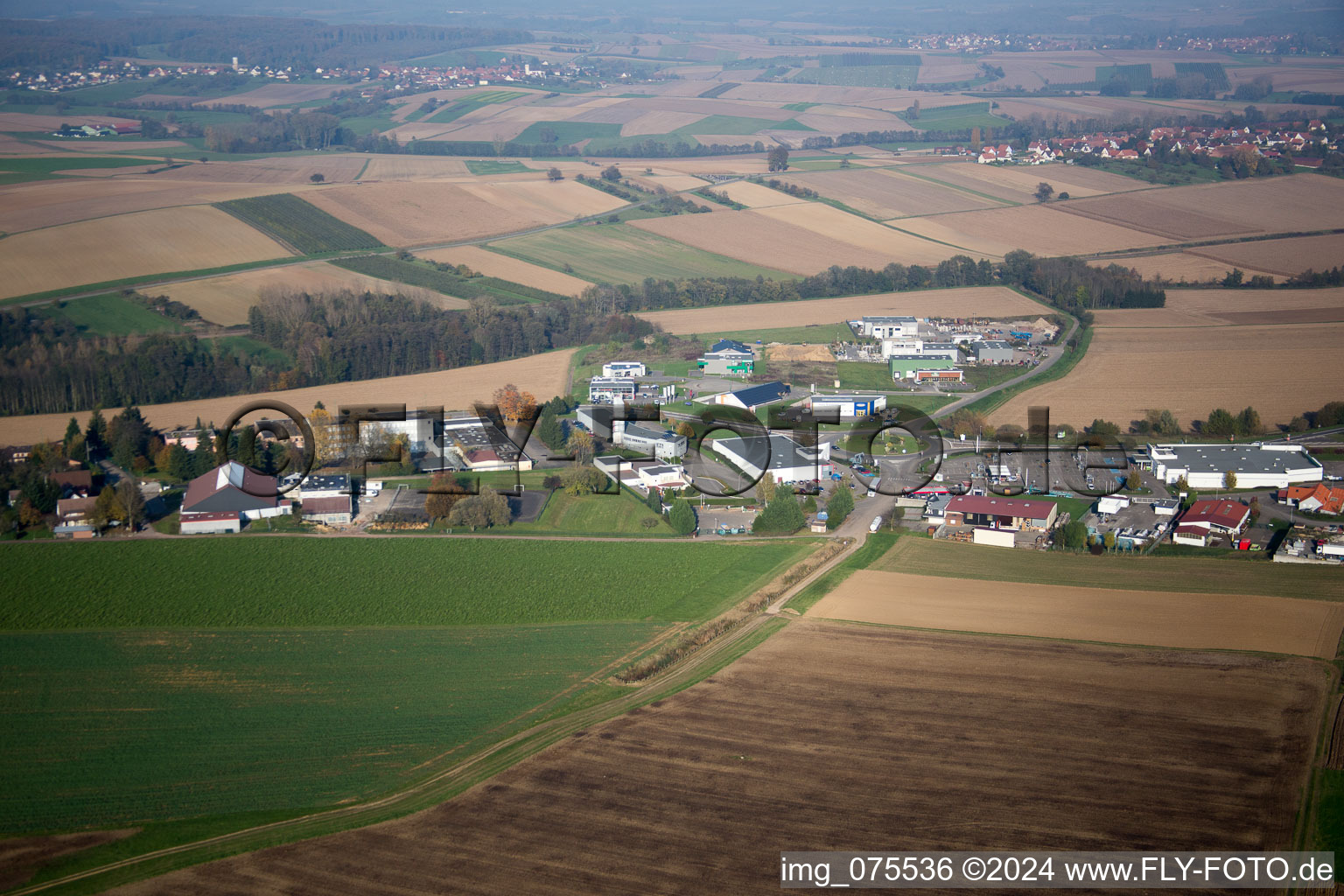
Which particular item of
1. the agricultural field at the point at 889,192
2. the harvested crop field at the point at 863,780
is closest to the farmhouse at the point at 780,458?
the harvested crop field at the point at 863,780

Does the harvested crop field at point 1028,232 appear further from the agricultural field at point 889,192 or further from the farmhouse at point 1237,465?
the farmhouse at point 1237,465

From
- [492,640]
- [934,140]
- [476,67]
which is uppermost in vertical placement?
[476,67]

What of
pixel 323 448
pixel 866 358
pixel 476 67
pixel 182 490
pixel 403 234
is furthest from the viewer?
pixel 476 67

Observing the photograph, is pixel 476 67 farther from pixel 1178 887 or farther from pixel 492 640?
pixel 1178 887

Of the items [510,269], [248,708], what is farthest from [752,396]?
[510,269]

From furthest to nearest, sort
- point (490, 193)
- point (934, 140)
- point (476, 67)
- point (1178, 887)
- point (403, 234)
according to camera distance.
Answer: point (476, 67) < point (934, 140) < point (490, 193) < point (403, 234) < point (1178, 887)

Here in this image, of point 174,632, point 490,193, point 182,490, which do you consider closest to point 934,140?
point 490,193

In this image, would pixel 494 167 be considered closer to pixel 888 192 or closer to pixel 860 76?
pixel 888 192

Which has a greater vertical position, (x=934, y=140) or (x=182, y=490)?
(x=934, y=140)
